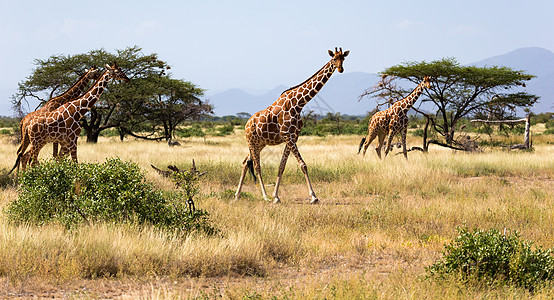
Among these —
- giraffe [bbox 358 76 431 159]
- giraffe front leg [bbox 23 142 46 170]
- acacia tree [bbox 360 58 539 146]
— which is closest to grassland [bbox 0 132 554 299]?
giraffe front leg [bbox 23 142 46 170]

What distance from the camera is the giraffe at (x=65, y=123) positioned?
9656mm

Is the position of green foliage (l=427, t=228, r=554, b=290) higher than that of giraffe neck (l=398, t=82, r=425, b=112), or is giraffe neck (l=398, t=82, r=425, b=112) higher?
giraffe neck (l=398, t=82, r=425, b=112)

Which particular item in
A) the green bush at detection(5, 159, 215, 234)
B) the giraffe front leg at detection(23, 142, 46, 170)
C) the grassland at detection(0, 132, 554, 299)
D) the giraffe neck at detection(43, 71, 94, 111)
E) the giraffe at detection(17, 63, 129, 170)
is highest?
the giraffe neck at detection(43, 71, 94, 111)

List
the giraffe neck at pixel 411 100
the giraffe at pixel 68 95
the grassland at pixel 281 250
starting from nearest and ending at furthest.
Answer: the grassland at pixel 281 250 → the giraffe at pixel 68 95 → the giraffe neck at pixel 411 100

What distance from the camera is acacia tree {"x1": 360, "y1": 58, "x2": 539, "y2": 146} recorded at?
2508cm

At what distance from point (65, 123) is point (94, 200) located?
3.62 m

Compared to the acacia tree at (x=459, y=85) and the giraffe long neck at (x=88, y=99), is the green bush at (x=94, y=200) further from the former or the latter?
the acacia tree at (x=459, y=85)

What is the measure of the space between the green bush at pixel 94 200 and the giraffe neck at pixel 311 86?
388 cm

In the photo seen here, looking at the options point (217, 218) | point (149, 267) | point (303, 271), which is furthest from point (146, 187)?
point (303, 271)

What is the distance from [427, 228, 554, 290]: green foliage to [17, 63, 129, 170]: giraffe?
7636mm

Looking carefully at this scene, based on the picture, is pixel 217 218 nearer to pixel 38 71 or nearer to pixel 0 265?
pixel 0 265

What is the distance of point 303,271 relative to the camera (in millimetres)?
5652

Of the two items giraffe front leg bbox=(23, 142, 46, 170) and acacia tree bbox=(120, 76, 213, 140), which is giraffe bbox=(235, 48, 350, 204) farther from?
acacia tree bbox=(120, 76, 213, 140)

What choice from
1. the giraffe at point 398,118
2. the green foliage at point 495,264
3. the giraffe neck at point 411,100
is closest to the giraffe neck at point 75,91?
the green foliage at point 495,264
